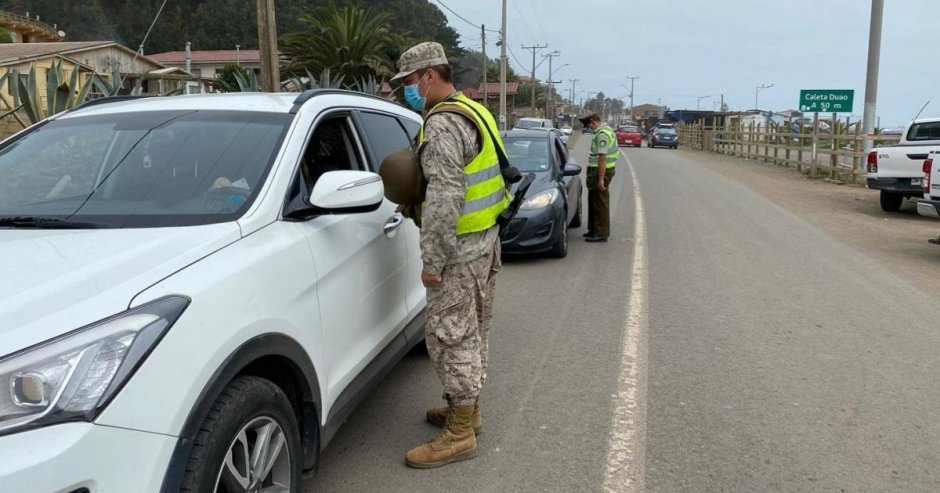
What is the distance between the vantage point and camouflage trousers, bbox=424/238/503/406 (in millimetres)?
3447

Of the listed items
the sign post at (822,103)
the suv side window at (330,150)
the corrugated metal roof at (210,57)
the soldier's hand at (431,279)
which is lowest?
the soldier's hand at (431,279)

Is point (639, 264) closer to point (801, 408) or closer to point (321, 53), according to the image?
point (801, 408)

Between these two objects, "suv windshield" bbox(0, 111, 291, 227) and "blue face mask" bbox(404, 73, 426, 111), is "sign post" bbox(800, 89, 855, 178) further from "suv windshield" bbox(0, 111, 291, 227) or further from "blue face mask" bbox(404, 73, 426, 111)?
"suv windshield" bbox(0, 111, 291, 227)

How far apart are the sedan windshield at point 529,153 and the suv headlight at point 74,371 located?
24.4 feet

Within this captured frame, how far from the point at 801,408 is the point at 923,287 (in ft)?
13.7

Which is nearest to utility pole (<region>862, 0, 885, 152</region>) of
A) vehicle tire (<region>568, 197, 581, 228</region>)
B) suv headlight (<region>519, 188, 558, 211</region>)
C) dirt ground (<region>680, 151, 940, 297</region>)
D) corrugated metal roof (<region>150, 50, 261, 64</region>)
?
dirt ground (<region>680, 151, 940, 297</region>)

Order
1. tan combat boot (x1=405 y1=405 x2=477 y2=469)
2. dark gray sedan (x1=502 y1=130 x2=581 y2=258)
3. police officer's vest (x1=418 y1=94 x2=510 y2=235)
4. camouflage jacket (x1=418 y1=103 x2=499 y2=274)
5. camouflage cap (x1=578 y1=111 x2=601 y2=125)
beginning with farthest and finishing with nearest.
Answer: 1. camouflage cap (x1=578 y1=111 x2=601 y2=125)
2. dark gray sedan (x1=502 y1=130 x2=581 y2=258)
3. tan combat boot (x1=405 y1=405 x2=477 y2=469)
4. police officer's vest (x1=418 y1=94 x2=510 y2=235)
5. camouflage jacket (x1=418 y1=103 x2=499 y2=274)

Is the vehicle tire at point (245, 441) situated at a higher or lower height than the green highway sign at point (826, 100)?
lower

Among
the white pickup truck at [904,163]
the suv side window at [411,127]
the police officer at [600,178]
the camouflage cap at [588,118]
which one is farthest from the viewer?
the white pickup truck at [904,163]

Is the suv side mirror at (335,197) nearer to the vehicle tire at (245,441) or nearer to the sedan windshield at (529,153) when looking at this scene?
the vehicle tire at (245,441)

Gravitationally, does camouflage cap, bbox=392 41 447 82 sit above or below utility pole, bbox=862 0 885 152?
below

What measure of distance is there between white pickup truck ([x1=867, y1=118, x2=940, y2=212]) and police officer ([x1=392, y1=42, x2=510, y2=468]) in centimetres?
1142

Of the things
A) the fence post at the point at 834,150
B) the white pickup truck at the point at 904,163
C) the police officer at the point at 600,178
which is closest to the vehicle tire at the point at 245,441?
the police officer at the point at 600,178

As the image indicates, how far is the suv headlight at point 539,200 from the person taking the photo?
8344 mm
